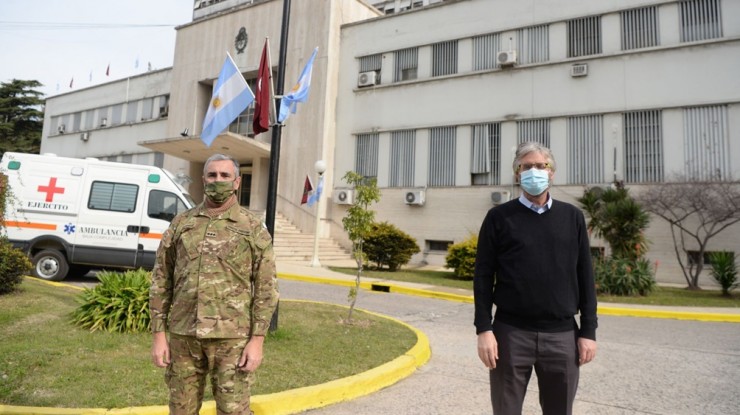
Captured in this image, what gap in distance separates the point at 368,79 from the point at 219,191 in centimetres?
1983

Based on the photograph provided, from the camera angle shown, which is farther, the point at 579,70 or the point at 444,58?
the point at 444,58

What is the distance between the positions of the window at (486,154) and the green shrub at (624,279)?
6.71m

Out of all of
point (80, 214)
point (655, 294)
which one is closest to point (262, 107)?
point (80, 214)

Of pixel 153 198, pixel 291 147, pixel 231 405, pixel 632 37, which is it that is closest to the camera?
pixel 231 405

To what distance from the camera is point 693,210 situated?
14773mm

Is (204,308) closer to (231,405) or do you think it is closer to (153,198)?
(231,405)

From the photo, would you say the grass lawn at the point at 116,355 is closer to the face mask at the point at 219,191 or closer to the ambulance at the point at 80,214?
the face mask at the point at 219,191

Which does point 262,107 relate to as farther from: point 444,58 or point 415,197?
point 444,58

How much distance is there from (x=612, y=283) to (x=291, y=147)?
15334 millimetres

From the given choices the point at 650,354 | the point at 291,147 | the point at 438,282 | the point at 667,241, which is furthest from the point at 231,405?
the point at 291,147

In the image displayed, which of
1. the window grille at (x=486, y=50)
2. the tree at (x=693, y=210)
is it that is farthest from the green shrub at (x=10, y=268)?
the window grille at (x=486, y=50)

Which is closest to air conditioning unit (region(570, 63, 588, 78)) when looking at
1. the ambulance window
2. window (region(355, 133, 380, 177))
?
window (region(355, 133, 380, 177))

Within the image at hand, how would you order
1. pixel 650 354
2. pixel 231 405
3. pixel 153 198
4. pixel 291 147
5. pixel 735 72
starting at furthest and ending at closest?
pixel 291 147 → pixel 735 72 → pixel 153 198 → pixel 650 354 → pixel 231 405

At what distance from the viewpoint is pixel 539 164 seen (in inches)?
109
